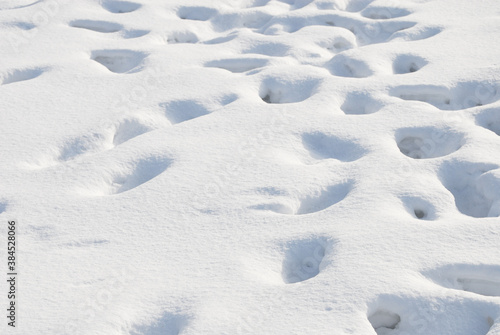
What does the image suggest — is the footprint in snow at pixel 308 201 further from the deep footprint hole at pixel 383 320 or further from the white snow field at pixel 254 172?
the deep footprint hole at pixel 383 320

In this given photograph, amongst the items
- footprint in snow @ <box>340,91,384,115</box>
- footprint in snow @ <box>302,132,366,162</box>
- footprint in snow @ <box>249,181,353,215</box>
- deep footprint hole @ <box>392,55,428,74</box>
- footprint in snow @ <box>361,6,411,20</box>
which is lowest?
footprint in snow @ <box>249,181,353,215</box>

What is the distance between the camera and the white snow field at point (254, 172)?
2.32 meters

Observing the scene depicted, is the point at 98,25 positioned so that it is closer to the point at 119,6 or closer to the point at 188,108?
the point at 119,6

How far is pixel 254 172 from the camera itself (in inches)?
122

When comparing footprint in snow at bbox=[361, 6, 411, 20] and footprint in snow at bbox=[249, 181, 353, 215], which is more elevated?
footprint in snow at bbox=[361, 6, 411, 20]

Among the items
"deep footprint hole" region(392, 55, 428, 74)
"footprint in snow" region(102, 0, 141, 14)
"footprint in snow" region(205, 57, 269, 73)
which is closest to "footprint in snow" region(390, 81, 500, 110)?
"deep footprint hole" region(392, 55, 428, 74)

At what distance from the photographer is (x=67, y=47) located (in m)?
4.52

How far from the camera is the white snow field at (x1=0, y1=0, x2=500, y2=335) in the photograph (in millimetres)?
2320

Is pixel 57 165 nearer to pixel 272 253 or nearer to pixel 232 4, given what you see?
pixel 272 253

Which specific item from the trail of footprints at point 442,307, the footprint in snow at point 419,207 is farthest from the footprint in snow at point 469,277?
the footprint in snow at point 419,207

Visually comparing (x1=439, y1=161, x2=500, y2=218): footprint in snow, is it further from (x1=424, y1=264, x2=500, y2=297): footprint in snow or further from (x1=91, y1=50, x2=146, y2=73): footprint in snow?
(x1=91, y1=50, x2=146, y2=73): footprint in snow

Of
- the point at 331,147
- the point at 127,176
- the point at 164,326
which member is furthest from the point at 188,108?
the point at 164,326

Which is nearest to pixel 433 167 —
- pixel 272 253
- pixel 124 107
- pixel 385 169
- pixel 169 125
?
pixel 385 169

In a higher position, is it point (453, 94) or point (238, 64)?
point (453, 94)
